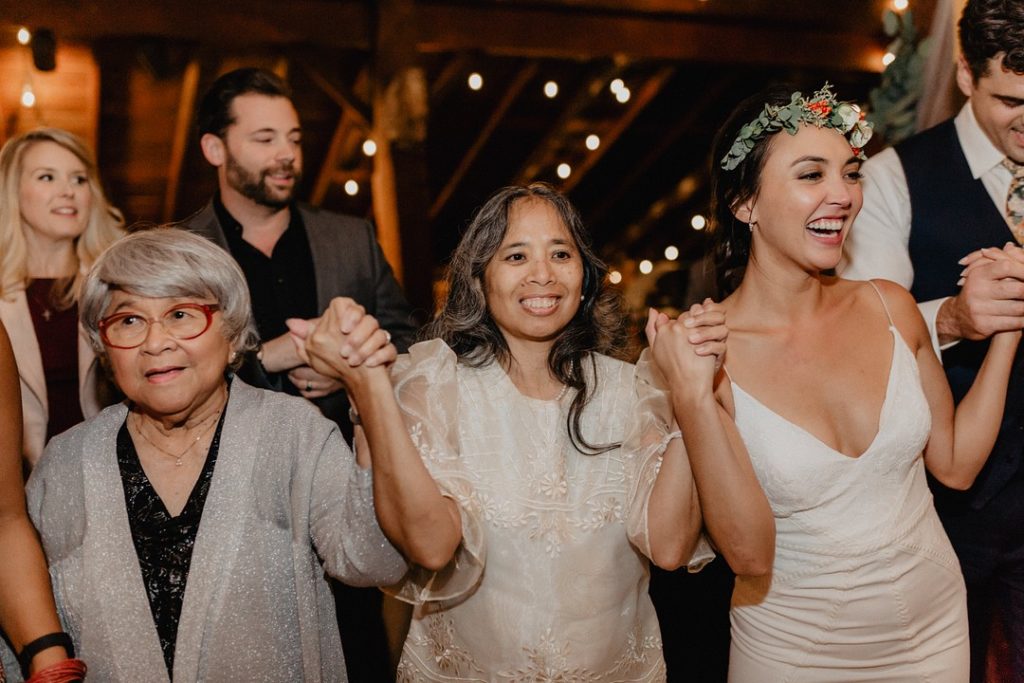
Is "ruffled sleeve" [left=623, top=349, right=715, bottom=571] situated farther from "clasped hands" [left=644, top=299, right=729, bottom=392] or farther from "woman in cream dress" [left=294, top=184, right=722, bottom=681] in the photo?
"clasped hands" [left=644, top=299, right=729, bottom=392]

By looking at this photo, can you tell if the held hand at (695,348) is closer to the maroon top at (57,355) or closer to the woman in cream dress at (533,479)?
the woman in cream dress at (533,479)

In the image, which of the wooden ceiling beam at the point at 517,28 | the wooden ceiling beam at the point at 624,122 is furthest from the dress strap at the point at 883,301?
the wooden ceiling beam at the point at 624,122

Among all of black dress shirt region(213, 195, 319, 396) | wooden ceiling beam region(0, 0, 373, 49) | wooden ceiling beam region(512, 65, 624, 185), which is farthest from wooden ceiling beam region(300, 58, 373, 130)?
black dress shirt region(213, 195, 319, 396)

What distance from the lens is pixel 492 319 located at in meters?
2.12

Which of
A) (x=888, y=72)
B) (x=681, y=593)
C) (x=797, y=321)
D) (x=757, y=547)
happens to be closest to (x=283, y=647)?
(x=757, y=547)

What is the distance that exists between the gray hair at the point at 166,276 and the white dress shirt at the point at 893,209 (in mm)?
1514

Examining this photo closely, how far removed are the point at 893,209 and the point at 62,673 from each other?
2121 mm

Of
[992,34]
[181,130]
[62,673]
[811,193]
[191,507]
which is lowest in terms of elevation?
[62,673]

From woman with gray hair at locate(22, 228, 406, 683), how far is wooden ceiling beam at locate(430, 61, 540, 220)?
5.71 meters

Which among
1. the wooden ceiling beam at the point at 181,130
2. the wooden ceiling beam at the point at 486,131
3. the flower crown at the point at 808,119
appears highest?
the wooden ceiling beam at the point at 486,131

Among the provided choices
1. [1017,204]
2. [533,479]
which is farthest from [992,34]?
[533,479]

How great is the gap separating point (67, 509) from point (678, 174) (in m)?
8.62

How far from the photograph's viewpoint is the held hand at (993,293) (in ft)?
6.50

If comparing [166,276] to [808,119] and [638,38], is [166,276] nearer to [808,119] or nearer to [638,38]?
[808,119]
